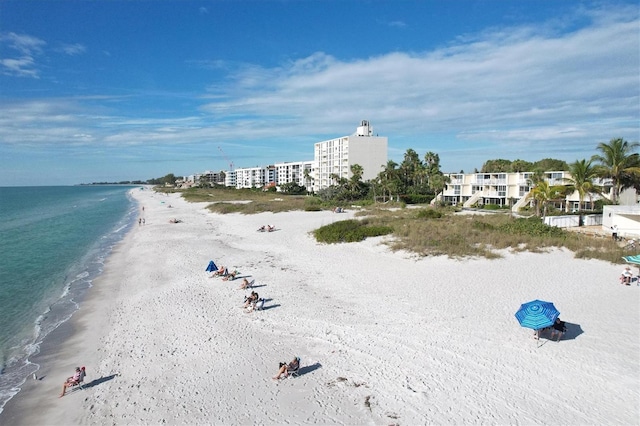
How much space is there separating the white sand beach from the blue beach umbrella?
0.68 meters

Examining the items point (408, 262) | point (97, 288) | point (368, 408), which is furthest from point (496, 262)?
point (97, 288)

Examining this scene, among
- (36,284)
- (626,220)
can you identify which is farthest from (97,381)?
(626,220)

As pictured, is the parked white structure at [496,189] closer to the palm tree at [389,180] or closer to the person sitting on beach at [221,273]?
the palm tree at [389,180]

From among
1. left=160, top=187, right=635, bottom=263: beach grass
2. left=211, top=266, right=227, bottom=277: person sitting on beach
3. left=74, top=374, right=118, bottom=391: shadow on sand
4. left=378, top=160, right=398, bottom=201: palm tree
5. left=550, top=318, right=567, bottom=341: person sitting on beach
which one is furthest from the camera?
left=378, top=160, right=398, bottom=201: palm tree

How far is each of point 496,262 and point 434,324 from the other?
8695 millimetres

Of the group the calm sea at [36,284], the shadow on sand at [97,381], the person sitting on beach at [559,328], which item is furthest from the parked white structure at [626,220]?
the calm sea at [36,284]

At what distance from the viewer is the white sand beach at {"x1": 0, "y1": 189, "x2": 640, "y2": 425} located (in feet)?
29.6

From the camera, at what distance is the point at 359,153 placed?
85.6 m

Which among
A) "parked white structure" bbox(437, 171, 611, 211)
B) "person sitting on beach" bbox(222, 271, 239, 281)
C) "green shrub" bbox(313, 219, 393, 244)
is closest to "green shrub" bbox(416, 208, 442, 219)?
"green shrub" bbox(313, 219, 393, 244)

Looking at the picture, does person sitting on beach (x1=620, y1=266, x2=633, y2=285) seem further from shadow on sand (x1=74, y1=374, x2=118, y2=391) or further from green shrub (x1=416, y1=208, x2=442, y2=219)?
shadow on sand (x1=74, y1=374, x2=118, y2=391)

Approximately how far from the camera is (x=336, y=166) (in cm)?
9000

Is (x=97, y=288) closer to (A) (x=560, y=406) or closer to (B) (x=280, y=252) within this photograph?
(B) (x=280, y=252)

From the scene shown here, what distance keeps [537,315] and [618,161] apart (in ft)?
102

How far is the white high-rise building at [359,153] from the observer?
85.0 metres
